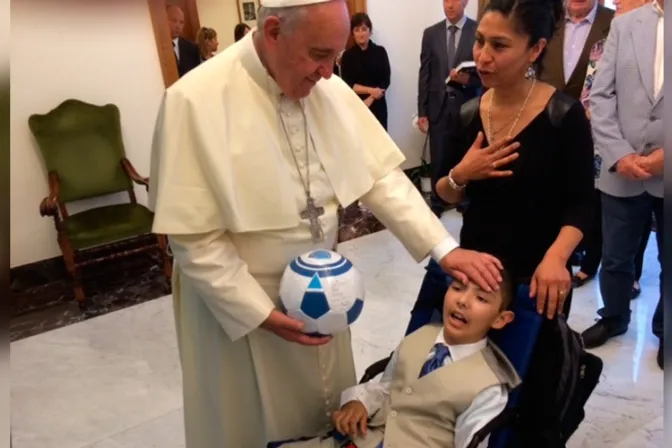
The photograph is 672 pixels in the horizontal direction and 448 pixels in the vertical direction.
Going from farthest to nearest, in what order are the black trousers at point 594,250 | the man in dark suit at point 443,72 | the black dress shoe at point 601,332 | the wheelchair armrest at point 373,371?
the man in dark suit at point 443,72 → the black trousers at point 594,250 → the black dress shoe at point 601,332 → the wheelchair armrest at point 373,371

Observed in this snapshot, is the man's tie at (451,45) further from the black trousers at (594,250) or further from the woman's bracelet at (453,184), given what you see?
the woman's bracelet at (453,184)

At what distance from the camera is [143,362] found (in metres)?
3.20

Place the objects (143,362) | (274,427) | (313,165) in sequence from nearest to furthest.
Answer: (313,165), (274,427), (143,362)

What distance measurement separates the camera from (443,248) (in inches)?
68.2

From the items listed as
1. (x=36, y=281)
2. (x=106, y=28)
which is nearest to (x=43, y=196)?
(x=36, y=281)

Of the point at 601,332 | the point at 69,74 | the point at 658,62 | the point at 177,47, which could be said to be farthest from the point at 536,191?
the point at 177,47

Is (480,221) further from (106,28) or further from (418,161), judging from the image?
(418,161)

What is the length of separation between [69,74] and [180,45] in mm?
851

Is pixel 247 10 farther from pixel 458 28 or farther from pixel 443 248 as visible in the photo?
pixel 443 248

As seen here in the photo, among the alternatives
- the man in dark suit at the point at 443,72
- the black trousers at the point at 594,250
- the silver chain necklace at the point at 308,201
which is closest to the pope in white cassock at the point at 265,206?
the silver chain necklace at the point at 308,201

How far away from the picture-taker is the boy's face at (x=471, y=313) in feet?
5.34

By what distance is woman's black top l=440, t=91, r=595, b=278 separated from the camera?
168 centimetres

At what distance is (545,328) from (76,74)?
3.61m

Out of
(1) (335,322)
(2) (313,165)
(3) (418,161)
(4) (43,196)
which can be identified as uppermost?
(2) (313,165)
